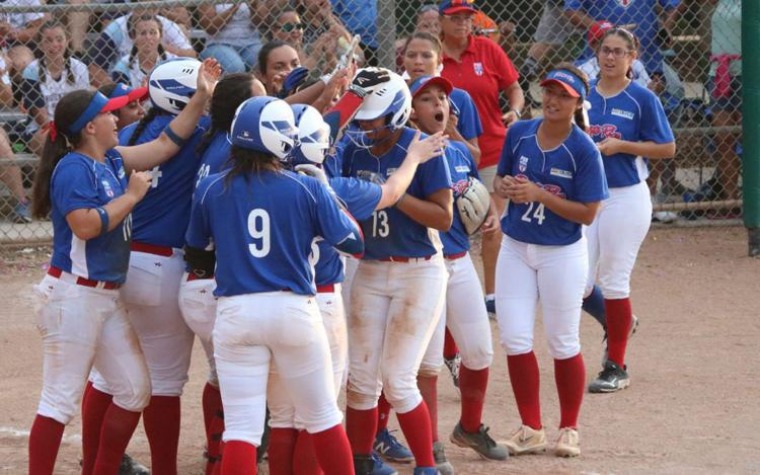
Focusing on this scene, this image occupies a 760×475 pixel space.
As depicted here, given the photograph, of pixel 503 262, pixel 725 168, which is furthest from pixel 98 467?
pixel 725 168

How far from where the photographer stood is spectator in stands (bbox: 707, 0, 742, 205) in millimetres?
10695

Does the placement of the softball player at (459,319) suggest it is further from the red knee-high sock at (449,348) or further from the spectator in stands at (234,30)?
the spectator in stands at (234,30)

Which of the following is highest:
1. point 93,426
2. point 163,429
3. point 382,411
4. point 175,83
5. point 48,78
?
point 175,83

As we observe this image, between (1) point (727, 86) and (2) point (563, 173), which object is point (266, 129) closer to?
(2) point (563, 173)

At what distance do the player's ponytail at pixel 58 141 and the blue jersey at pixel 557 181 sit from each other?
2.15m

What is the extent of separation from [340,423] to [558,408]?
2357mm

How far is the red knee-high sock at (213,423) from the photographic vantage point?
549cm

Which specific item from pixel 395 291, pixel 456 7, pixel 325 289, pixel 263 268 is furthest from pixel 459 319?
pixel 456 7

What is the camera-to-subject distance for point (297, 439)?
16.7 ft

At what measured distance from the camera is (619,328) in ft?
23.9

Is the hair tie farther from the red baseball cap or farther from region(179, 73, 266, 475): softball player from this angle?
the red baseball cap

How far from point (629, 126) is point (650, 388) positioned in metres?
1.50

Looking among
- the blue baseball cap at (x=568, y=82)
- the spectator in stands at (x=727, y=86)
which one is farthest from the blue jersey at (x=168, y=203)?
the spectator in stands at (x=727, y=86)

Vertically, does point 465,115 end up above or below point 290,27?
above
